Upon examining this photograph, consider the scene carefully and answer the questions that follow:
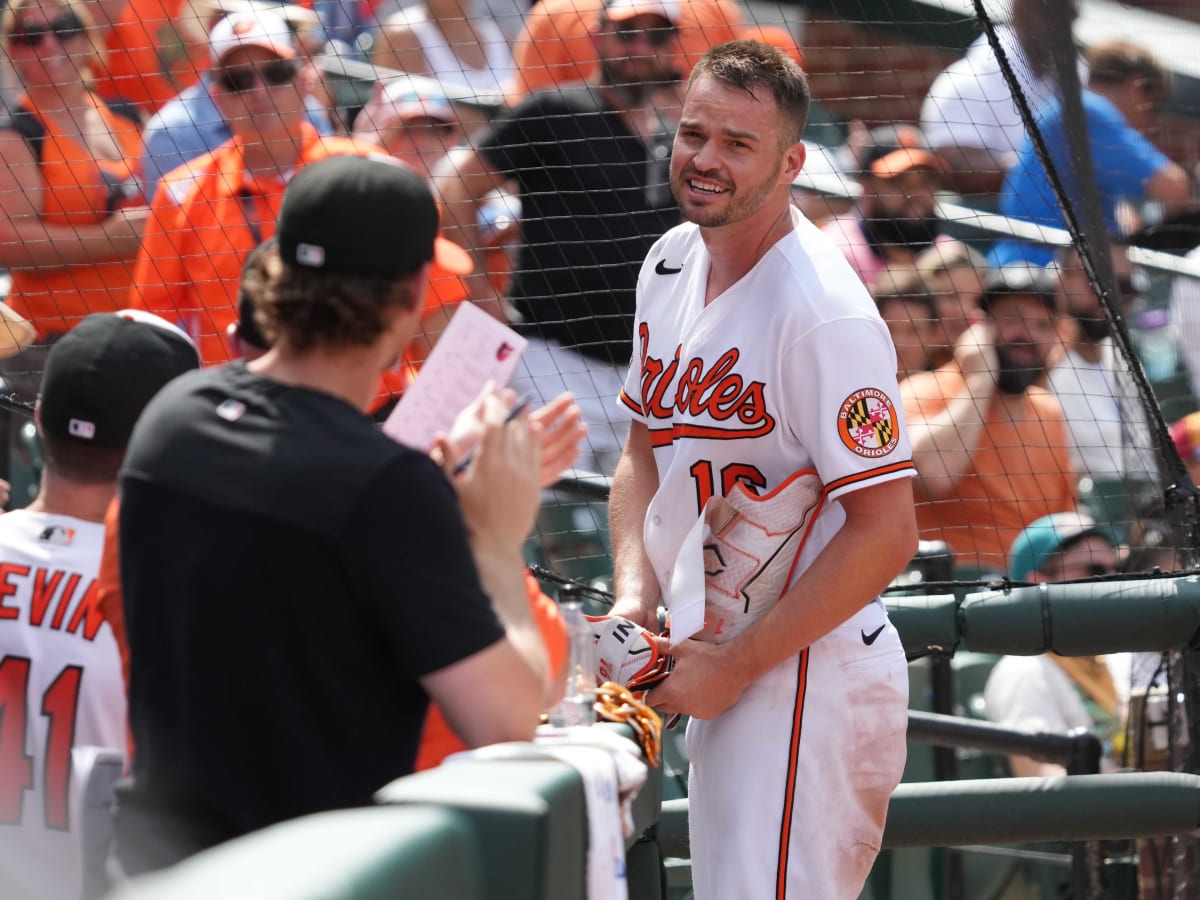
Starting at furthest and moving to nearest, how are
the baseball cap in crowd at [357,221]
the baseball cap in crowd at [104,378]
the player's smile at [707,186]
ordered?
the player's smile at [707,186] → the baseball cap in crowd at [104,378] → the baseball cap in crowd at [357,221]

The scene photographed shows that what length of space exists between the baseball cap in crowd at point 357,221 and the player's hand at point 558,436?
0.29 meters

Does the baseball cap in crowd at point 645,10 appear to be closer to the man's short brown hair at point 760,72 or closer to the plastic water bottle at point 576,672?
the man's short brown hair at point 760,72

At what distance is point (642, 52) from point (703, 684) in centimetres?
269

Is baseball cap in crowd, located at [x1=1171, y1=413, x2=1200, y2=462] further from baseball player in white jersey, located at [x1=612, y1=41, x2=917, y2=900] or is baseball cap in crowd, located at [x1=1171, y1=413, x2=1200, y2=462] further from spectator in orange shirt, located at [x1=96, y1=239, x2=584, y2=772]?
spectator in orange shirt, located at [x1=96, y1=239, x2=584, y2=772]

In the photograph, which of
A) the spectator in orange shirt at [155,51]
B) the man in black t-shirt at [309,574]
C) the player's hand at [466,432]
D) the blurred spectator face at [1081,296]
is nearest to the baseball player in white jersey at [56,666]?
the man in black t-shirt at [309,574]

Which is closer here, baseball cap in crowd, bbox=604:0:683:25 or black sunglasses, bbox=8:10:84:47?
baseball cap in crowd, bbox=604:0:683:25

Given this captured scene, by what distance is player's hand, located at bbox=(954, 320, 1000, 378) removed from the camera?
5.15 m

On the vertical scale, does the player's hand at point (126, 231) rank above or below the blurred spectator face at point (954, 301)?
above

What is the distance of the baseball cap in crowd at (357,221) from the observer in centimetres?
185

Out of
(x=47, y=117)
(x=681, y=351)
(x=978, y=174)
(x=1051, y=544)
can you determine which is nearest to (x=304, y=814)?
(x=681, y=351)

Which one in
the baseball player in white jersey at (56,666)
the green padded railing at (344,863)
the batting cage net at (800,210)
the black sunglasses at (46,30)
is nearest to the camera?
the green padded railing at (344,863)

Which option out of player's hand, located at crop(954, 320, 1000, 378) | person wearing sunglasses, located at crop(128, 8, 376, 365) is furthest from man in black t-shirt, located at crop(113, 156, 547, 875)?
player's hand, located at crop(954, 320, 1000, 378)

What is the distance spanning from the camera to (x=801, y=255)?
9.63ft

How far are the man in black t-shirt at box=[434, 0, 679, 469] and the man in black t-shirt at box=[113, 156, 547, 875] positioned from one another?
276 cm
